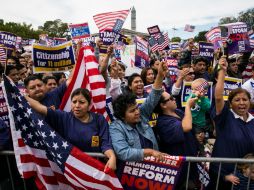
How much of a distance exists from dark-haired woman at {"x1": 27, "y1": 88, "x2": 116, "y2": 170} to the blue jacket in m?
0.09

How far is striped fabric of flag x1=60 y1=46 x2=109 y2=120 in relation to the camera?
383cm

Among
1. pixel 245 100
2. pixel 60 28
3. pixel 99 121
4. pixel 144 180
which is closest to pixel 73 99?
pixel 99 121

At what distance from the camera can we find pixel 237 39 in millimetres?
6840

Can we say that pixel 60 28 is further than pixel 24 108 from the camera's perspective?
Yes

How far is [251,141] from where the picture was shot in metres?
3.33

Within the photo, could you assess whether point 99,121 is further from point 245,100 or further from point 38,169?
point 245,100

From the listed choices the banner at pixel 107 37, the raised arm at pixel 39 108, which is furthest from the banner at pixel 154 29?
the raised arm at pixel 39 108

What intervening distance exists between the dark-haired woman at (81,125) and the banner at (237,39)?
4236 mm

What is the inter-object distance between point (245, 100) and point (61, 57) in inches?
107

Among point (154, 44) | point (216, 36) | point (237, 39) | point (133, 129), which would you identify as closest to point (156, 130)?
point (133, 129)

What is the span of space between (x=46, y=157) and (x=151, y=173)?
1.14m

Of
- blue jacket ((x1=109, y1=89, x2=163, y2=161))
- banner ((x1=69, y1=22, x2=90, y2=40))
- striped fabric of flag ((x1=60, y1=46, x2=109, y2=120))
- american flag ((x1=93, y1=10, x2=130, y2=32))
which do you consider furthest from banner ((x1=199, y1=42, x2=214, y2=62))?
blue jacket ((x1=109, y1=89, x2=163, y2=161))

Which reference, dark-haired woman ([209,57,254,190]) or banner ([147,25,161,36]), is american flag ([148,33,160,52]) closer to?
banner ([147,25,161,36])

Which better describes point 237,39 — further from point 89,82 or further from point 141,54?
point 89,82
